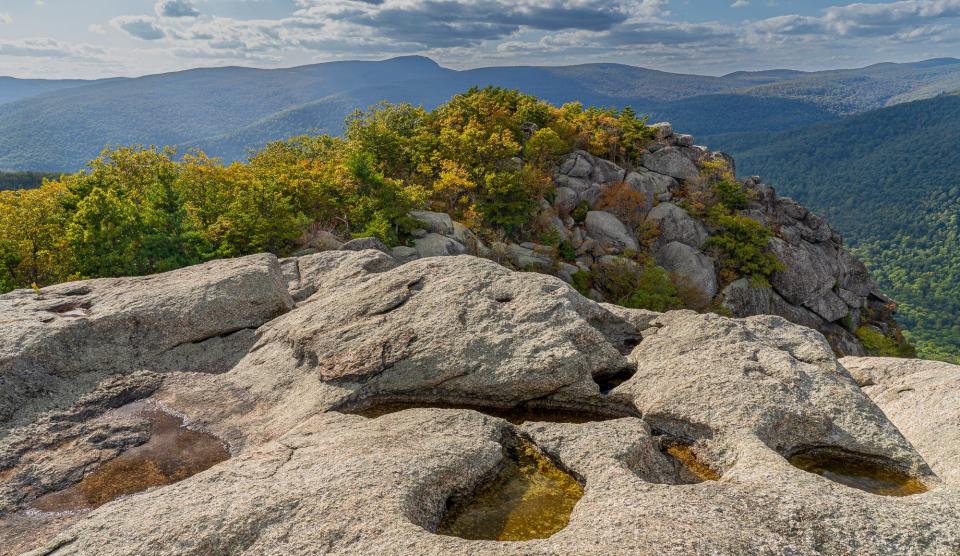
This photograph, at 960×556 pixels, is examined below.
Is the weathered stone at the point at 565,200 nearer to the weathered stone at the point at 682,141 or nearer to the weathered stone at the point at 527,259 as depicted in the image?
the weathered stone at the point at 527,259

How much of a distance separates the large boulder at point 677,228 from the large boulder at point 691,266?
127 centimetres

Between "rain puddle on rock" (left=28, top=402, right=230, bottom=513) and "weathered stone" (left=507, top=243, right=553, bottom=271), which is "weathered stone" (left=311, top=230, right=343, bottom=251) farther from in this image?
"rain puddle on rock" (left=28, top=402, right=230, bottom=513)

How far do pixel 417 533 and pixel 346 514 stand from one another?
163 cm

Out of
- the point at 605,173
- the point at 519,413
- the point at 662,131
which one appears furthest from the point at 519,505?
the point at 662,131

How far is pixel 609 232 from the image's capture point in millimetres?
61438

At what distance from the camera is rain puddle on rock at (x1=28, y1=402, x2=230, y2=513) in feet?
45.9

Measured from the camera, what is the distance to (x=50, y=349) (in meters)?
18.7

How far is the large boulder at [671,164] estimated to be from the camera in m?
71.8

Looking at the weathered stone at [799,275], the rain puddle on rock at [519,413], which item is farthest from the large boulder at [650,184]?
the rain puddle on rock at [519,413]

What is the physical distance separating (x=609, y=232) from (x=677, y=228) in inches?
373

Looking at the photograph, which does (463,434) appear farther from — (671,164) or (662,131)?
(662,131)

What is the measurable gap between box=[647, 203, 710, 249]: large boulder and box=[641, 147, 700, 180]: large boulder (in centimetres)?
904

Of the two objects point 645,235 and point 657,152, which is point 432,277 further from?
point 657,152

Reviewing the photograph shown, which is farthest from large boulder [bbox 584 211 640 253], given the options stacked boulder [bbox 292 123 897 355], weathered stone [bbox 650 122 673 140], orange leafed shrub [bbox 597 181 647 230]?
weathered stone [bbox 650 122 673 140]
